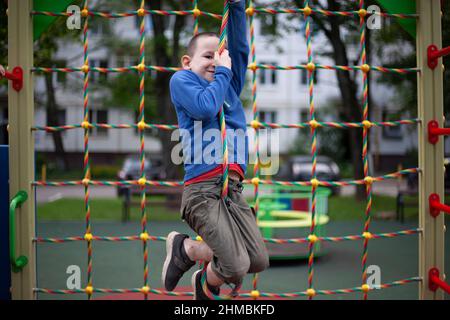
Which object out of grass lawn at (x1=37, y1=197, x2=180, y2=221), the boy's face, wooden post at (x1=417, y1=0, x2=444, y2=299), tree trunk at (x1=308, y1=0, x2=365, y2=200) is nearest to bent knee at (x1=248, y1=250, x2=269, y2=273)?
the boy's face

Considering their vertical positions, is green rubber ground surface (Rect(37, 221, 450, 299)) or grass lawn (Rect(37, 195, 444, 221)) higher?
grass lawn (Rect(37, 195, 444, 221))

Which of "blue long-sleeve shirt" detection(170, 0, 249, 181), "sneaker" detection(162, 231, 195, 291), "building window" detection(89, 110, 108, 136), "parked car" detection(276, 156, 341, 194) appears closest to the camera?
"blue long-sleeve shirt" detection(170, 0, 249, 181)

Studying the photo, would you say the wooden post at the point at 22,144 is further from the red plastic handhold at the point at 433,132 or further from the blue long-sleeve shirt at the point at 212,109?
the red plastic handhold at the point at 433,132

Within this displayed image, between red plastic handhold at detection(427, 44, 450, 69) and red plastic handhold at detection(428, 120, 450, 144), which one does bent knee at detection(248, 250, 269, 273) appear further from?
red plastic handhold at detection(427, 44, 450, 69)

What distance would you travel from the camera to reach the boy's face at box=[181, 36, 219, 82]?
6.68 ft

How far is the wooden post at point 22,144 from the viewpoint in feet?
8.70

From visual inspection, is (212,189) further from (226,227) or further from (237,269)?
(237,269)

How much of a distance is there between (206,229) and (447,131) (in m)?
1.35

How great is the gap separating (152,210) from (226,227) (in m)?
8.44

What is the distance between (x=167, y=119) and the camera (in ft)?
31.8

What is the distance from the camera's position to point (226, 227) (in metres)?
1.95

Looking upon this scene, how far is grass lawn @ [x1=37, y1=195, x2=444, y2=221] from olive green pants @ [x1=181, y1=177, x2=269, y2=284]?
21.1 feet
